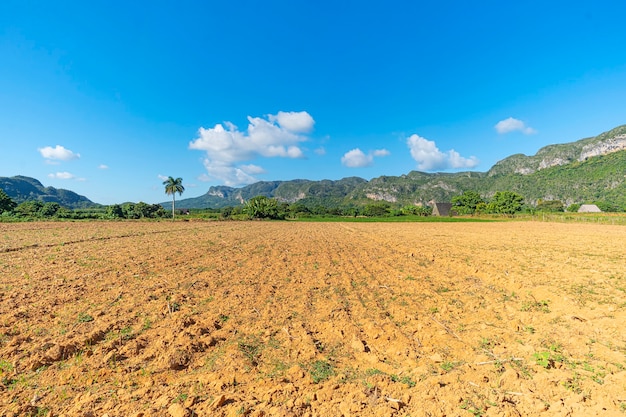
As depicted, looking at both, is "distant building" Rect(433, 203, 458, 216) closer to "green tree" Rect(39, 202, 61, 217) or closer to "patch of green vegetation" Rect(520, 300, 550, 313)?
"patch of green vegetation" Rect(520, 300, 550, 313)

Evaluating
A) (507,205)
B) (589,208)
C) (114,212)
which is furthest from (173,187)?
(589,208)

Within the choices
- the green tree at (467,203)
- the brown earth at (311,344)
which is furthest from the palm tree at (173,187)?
the green tree at (467,203)

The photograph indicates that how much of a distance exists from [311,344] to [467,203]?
411 feet

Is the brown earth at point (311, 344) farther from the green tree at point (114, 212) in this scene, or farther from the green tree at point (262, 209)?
the green tree at point (262, 209)

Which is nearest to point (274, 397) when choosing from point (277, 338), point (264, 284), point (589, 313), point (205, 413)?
point (205, 413)

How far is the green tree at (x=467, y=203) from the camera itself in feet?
355

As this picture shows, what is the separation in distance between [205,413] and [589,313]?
8599mm

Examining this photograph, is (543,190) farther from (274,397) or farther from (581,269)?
(274,397)

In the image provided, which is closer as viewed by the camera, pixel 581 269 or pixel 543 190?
pixel 581 269

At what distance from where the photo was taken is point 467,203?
11319 cm

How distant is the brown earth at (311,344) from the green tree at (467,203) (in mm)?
109440

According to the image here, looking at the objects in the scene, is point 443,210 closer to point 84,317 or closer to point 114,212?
point 114,212

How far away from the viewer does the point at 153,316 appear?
6.58 m

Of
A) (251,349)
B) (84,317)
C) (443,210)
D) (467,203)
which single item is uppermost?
(467,203)
